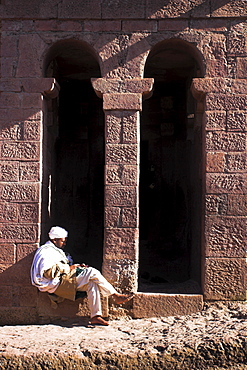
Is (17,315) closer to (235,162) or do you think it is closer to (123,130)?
(123,130)

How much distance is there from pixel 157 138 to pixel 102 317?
4589mm

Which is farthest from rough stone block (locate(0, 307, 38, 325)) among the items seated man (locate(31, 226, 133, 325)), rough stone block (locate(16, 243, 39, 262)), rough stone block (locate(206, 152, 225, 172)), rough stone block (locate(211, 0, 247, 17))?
rough stone block (locate(211, 0, 247, 17))

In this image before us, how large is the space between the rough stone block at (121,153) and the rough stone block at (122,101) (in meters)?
0.55

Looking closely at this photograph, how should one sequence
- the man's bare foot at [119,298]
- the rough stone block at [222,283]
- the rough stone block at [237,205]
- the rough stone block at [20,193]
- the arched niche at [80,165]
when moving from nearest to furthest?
the man's bare foot at [119,298] → the rough stone block at [222,283] → the rough stone block at [237,205] → the rough stone block at [20,193] → the arched niche at [80,165]

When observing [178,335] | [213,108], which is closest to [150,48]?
[213,108]

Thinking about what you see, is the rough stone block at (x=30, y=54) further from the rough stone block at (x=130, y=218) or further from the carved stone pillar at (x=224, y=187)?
the rough stone block at (x=130, y=218)

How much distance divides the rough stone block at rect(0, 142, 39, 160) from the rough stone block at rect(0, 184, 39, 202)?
0.41 m

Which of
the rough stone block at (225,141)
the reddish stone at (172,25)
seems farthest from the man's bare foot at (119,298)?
the reddish stone at (172,25)

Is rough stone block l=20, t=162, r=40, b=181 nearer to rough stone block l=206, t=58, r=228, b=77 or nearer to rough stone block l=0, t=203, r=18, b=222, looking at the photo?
rough stone block l=0, t=203, r=18, b=222

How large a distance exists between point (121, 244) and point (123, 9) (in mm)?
3425

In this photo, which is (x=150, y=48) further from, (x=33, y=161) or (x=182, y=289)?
(x=182, y=289)

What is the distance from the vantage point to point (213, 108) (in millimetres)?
6863

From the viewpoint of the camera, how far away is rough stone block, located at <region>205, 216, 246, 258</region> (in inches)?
264

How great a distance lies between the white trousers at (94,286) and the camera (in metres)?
6.28
